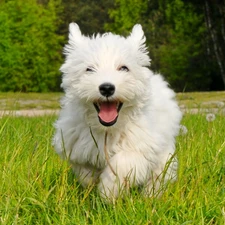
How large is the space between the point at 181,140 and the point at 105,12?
→ 55.0 m

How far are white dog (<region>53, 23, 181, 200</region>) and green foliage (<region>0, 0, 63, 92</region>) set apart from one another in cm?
4072

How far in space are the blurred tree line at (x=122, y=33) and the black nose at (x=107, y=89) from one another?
33228mm

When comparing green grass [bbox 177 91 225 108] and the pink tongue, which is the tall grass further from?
green grass [bbox 177 91 225 108]

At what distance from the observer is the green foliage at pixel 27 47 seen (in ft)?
149

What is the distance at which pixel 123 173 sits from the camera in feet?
12.9

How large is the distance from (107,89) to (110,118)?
9.4 inches

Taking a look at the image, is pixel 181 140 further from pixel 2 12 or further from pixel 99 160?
pixel 2 12

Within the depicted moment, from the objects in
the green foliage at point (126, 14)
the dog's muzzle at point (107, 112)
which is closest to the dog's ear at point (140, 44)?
the dog's muzzle at point (107, 112)

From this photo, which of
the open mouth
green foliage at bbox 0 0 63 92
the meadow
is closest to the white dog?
the open mouth

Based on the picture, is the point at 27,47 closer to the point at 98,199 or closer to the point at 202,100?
the point at 202,100

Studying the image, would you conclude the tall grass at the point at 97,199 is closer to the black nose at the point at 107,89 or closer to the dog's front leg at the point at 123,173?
the dog's front leg at the point at 123,173

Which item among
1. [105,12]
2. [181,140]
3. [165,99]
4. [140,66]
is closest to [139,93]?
[140,66]

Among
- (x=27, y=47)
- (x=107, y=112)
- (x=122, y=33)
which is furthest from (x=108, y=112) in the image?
(x=27, y=47)

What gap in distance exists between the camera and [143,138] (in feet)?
13.4
